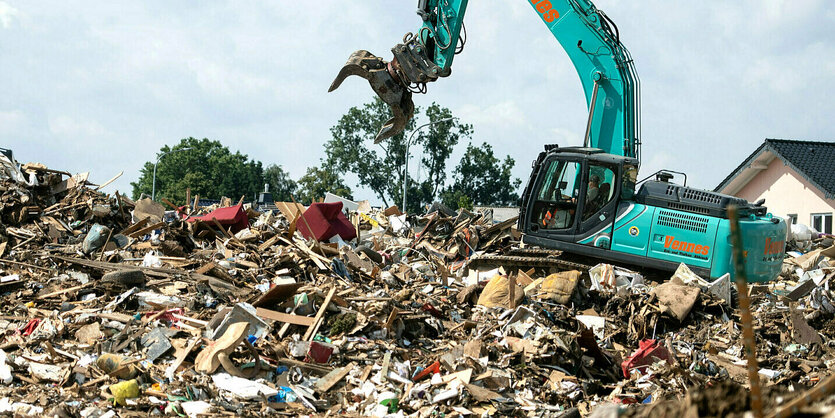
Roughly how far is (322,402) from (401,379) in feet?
2.49

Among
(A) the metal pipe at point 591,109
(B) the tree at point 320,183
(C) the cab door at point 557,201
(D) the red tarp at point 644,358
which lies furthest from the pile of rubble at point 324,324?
(B) the tree at point 320,183

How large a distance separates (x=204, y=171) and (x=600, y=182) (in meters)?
64.3

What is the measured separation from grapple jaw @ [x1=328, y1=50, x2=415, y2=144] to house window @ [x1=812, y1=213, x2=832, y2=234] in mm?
17970

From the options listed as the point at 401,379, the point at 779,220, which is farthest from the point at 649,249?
the point at 401,379

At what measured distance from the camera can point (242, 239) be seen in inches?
450

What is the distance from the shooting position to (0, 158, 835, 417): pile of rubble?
615cm

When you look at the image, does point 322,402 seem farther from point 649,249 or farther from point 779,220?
point 779,220

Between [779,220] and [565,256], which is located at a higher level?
[779,220]

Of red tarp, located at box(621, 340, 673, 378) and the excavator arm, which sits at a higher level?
the excavator arm

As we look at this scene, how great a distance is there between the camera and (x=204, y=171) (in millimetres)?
70312

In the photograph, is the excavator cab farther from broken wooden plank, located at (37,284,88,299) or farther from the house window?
the house window

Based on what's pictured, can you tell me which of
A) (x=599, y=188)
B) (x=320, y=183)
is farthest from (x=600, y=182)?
(x=320, y=183)

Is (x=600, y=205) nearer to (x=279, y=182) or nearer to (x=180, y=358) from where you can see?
(x=180, y=358)

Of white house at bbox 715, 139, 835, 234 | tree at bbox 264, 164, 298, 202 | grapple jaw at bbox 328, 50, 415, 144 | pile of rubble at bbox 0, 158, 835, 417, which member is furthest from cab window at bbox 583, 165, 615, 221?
tree at bbox 264, 164, 298, 202
